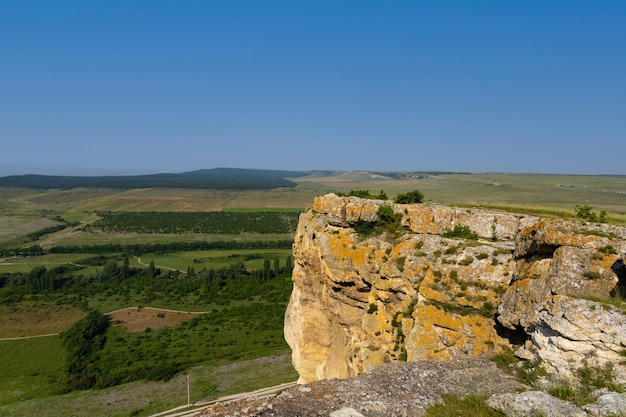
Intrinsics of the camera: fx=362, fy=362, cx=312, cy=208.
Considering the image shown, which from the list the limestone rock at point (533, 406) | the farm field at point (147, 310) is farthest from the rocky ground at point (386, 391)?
the farm field at point (147, 310)

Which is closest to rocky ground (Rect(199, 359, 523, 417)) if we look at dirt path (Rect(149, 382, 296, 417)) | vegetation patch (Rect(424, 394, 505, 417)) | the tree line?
vegetation patch (Rect(424, 394, 505, 417))

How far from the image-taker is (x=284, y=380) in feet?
123

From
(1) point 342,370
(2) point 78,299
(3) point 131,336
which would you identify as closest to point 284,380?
(1) point 342,370

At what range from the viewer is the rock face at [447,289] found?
28.5 feet

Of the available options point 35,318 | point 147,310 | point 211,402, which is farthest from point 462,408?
point 35,318

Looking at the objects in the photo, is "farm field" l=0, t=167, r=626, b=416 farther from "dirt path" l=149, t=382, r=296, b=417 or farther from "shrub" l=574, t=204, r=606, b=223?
"dirt path" l=149, t=382, r=296, b=417

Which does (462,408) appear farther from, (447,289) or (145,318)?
(145,318)

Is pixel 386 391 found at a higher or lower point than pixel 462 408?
lower

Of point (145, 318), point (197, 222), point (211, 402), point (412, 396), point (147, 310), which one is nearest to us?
point (412, 396)

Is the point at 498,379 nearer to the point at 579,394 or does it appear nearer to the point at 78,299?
the point at 579,394

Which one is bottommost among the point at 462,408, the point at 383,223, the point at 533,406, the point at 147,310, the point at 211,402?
the point at 147,310

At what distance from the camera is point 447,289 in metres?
13.7

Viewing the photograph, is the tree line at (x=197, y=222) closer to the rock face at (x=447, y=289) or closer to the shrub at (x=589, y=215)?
the rock face at (x=447, y=289)

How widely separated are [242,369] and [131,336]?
21.6 metres
